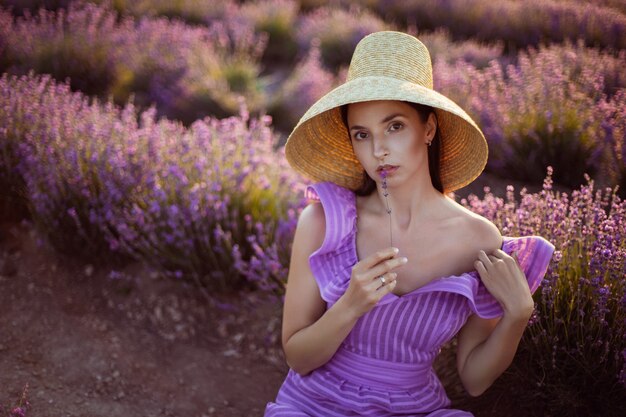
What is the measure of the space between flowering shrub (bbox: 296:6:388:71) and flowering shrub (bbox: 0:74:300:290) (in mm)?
4152

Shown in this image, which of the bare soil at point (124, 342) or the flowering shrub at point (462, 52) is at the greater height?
the flowering shrub at point (462, 52)

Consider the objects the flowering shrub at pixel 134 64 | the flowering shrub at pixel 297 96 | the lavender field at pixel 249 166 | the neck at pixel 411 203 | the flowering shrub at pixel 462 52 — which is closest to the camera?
the neck at pixel 411 203

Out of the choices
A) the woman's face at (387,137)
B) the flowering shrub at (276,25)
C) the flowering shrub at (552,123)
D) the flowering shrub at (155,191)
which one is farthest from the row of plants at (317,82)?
the woman's face at (387,137)

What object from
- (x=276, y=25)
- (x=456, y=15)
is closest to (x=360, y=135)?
(x=276, y=25)

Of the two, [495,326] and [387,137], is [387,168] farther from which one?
[495,326]

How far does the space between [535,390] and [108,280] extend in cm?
242

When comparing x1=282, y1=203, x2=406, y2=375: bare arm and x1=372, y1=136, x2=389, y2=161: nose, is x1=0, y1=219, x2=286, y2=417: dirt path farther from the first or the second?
x1=372, y1=136, x2=389, y2=161: nose

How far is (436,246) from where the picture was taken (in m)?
1.96

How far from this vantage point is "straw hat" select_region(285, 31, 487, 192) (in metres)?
1.73

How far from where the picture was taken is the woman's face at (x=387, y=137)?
1.75m

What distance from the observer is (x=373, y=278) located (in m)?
1.67

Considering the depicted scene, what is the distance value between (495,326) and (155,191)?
2022 millimetres

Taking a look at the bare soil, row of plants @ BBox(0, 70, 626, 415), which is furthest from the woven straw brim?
the bare soil

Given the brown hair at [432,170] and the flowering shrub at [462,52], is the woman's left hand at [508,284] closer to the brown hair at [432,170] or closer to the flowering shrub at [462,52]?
the brown hair at [432,170]
